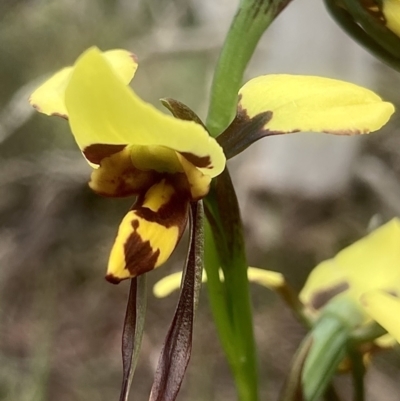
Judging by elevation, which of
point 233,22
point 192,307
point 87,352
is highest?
point 233,22

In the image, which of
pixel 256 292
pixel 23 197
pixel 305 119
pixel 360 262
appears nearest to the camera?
pixel 305 119

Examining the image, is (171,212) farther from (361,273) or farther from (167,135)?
(361,273)

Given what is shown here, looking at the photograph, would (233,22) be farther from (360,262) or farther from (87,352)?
(87,352)

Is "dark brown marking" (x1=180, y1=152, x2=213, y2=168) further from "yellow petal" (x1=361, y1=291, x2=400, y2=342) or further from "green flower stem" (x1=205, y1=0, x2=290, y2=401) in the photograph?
"yellow petal" (x1=361, y1=291, x2=400, y2=342)

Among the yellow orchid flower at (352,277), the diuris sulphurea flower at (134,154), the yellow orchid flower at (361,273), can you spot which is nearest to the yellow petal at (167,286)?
the yellow orchid flower at (352,277)

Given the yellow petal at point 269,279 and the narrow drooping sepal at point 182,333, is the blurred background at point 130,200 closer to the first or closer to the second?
the yellow petal at point 269,279

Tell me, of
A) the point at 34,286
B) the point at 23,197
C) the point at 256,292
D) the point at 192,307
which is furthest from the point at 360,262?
the point at 23,197
